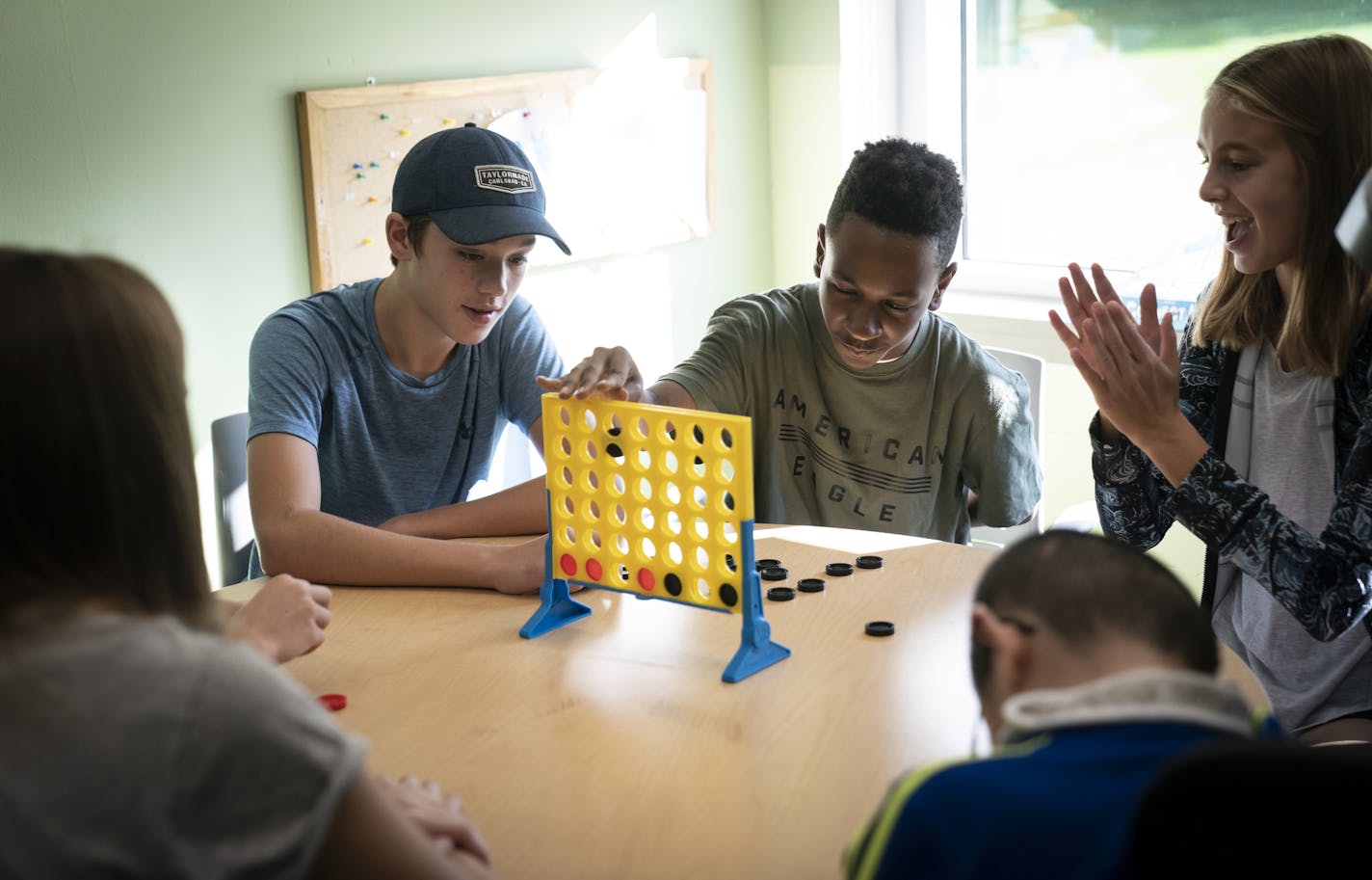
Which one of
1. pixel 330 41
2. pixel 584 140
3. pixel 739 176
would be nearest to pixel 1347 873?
pixel 330 41

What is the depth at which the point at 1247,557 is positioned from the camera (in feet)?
5.70

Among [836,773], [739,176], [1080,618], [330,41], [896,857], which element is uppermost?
[330,41]

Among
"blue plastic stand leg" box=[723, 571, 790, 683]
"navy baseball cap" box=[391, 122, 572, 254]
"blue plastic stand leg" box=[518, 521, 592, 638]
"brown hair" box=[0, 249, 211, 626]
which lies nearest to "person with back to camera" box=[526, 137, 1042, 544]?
"navy baseball cap" box=[391, 122, 572, 254]

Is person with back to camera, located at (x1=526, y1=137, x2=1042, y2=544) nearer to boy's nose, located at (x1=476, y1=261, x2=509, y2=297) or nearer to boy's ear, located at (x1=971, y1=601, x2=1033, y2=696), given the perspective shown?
boy's nose, located at (x1=476, y1=261, x2=509, y2=297)

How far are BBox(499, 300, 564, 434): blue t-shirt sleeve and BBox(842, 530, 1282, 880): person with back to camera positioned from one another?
4.18ft

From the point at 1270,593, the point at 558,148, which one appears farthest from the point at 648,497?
the point at 558,148

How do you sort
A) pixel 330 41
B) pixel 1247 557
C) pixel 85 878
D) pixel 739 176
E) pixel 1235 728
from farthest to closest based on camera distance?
1. pixel 739 176
2. pixel 330 41
3. pixel 1247 557
4. pixel 1235 728
5. pixel 85 878

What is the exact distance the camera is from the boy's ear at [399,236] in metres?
2.15

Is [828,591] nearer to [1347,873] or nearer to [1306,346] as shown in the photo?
[1306,346]

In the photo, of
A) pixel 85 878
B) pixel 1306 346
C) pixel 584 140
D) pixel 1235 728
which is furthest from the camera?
pixel 584 140

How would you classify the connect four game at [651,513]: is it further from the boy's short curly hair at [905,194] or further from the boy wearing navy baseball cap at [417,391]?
the boy's short curly hair at [905,194]

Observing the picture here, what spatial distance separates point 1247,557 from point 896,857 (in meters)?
1.04

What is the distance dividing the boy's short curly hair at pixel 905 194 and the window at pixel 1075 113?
5.13 feet

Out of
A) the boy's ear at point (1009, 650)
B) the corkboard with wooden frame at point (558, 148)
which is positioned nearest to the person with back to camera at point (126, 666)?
the boy's ear at point (1009, 650)
